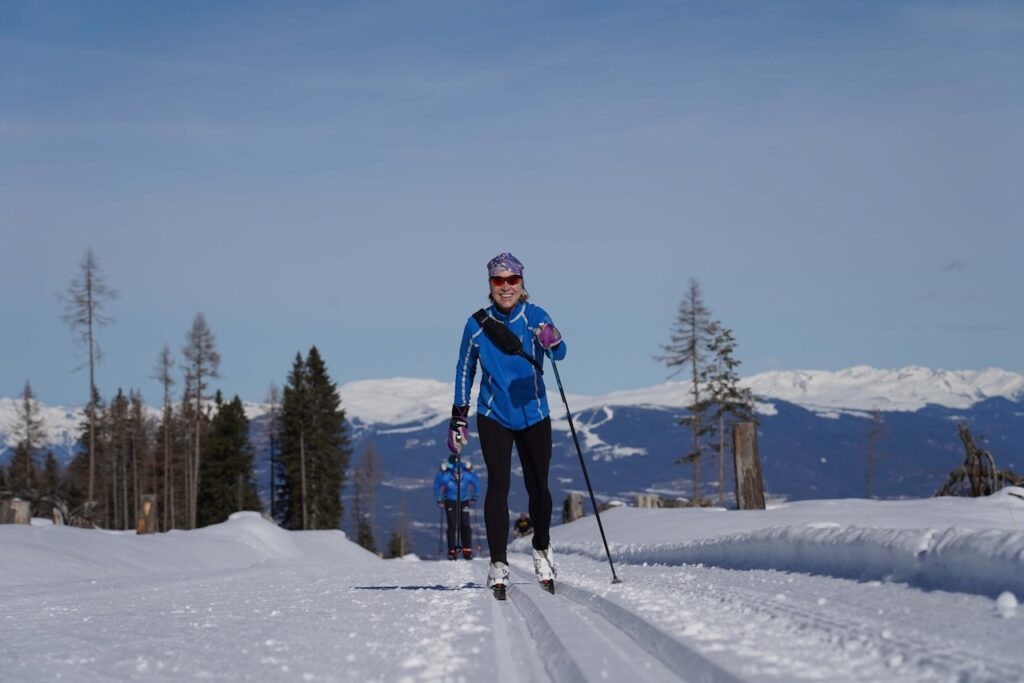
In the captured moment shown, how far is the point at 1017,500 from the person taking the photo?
46.9 ft

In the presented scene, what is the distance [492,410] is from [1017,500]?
888 centimetres

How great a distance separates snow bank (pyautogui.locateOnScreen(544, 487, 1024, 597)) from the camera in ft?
15.1

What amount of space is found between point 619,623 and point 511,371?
10.7ft

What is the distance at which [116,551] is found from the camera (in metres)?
17.4

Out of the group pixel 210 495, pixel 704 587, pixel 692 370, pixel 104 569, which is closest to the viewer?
pixel 704 587

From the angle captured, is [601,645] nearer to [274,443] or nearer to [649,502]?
[649,502]

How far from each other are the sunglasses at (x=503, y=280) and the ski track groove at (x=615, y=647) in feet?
8.11

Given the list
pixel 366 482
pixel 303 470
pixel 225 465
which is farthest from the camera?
pixel 366 482

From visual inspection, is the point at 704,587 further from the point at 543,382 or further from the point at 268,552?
the point at 268,552

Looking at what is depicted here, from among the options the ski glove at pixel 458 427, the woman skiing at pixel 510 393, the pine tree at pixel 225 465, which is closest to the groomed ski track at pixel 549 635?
the woman skiing at pixel 510 393

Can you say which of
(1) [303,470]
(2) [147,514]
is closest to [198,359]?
(1) [303,470]

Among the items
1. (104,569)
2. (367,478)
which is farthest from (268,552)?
(367,478)

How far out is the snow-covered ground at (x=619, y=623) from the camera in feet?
12.6

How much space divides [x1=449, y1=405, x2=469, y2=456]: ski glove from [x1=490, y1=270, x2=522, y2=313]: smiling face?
0.86 metres
